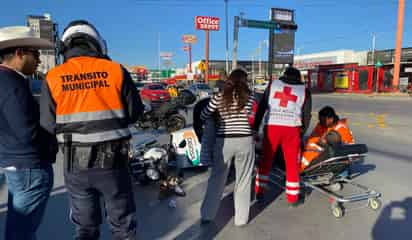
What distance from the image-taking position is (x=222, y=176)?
10.0 feet

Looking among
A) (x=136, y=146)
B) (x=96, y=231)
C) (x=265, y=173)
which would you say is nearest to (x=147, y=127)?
(x=136, y=146)

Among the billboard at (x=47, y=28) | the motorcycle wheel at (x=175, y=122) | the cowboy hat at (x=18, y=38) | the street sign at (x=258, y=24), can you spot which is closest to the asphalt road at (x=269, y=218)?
the cowboy hat at (x=18, y=38)

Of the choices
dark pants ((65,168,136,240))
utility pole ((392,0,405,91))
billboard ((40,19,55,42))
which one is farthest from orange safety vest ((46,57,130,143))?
utility pole ((392,0,405,91))

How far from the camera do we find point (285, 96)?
3357 mm

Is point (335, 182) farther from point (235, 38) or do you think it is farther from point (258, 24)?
point (258, 24)

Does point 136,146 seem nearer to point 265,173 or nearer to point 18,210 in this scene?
point 265,173

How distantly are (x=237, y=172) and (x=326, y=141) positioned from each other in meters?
1.29

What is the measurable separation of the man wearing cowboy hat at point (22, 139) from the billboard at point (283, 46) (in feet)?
89.9

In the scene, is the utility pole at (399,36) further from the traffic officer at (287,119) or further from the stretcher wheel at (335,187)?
the traffic officer at (287,119)

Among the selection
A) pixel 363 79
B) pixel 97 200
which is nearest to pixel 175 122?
pixel 97 200

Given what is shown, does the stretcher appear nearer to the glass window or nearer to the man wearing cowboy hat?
the man wearing cowboy hat

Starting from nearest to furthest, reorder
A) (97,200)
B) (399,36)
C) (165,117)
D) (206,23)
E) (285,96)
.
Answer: (97,200) → (285,96) → (165,117) → (399,36) → (206,23)

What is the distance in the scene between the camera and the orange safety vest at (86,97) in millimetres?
1770

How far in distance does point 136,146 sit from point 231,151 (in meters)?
2.21
